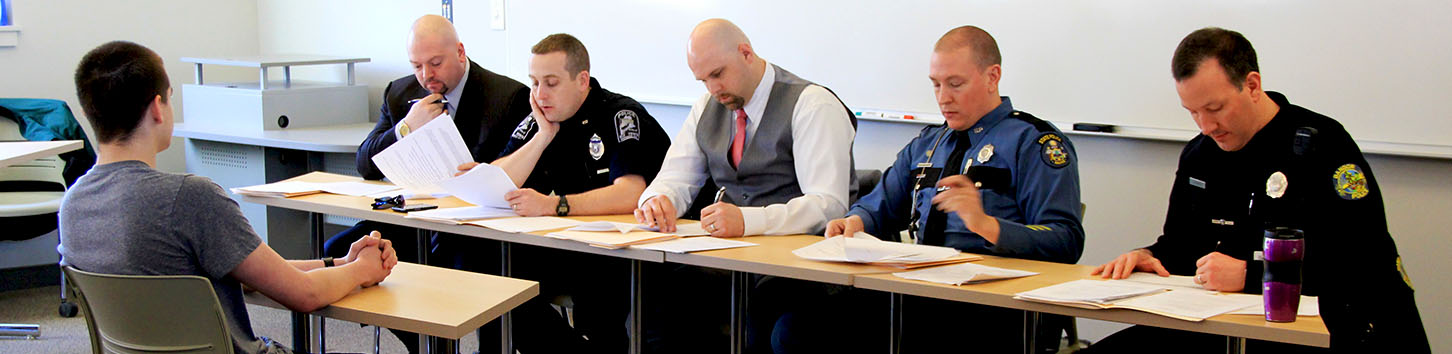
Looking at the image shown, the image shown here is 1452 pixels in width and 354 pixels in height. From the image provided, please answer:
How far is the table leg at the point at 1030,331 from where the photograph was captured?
7.99ft

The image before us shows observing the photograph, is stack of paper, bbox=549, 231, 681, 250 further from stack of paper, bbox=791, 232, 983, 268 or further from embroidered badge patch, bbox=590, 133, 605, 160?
embroidered badge patch, bbox=590, 133, 605, 160

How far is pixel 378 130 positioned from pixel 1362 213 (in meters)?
2.91

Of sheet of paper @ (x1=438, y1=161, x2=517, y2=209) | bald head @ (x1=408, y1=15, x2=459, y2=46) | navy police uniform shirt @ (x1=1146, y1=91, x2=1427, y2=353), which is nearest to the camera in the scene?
navy police uniform shirt @ (x1=1146, y1=91, x2=1427, y2=353)

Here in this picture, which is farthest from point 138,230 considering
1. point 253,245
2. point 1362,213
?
point 1362,213

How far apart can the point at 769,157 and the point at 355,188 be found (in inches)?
50.3

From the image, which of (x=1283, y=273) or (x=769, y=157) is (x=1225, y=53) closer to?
(x=1283, y=273)

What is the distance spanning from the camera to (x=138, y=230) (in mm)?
2025

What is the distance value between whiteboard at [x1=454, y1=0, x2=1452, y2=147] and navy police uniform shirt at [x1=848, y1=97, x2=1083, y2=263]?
82 centimetres

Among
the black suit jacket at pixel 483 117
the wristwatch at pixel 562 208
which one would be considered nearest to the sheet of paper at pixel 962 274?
the wristwatch at pixel 562 208

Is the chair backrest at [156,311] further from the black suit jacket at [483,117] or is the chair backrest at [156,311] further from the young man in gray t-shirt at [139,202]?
the black suit jacket at [483,117]

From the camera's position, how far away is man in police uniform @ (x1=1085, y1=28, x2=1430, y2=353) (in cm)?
225

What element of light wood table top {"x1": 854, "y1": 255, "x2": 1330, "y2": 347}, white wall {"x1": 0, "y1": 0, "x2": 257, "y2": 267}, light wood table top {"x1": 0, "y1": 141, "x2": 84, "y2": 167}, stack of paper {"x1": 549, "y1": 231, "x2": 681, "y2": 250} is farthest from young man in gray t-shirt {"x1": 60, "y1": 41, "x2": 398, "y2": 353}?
white wall {"x1": 0, "y1": 0, "x2": 257, "y2": 267}

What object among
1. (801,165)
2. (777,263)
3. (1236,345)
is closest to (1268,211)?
(1236,345)

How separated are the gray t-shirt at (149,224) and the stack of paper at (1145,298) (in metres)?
1.43
